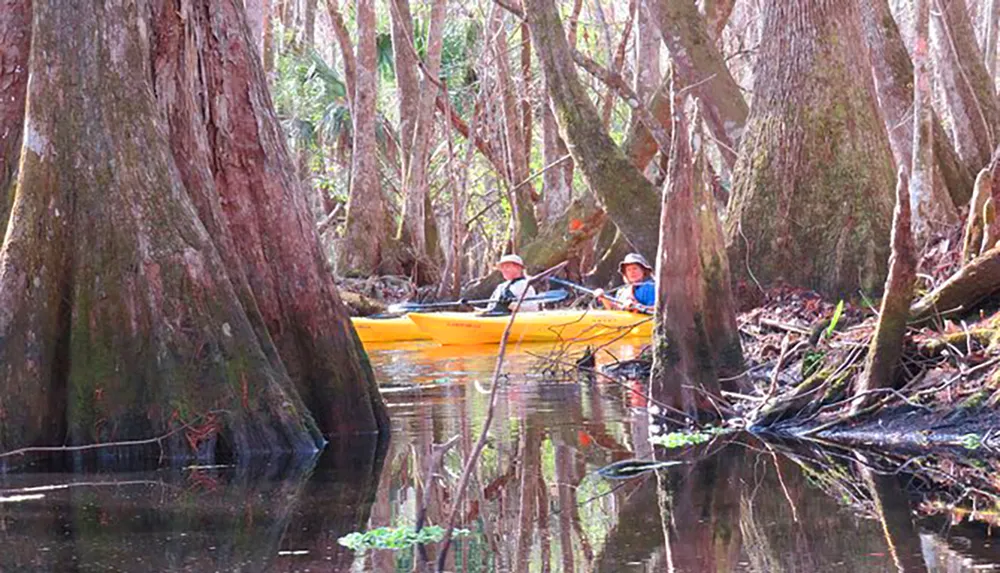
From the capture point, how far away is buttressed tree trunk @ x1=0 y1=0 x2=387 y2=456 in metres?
8.22

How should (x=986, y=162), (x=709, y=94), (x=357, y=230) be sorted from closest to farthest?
(x=986, y=162) → (x=709, y=94) → (x=357, y=230)

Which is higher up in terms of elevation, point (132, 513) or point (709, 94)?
point (709, 94)

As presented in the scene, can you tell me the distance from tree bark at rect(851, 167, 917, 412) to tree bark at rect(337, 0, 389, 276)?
1828cm

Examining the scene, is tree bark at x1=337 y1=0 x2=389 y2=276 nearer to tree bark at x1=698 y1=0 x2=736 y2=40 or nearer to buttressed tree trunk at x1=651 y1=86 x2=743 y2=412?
tree bark at x1=698 y1=0 x2=736 y2=40

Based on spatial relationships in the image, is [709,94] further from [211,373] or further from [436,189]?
[436,189]

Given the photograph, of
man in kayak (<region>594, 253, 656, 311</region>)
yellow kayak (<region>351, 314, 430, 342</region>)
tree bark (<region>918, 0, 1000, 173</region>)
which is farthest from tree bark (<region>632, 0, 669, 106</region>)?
tree bark (<region>918, 0, 1000, 173</region>)

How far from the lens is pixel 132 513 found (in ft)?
22.0

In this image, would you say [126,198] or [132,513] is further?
[126,198]

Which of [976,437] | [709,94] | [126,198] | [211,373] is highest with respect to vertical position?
[709,94]

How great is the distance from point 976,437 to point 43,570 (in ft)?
15.2

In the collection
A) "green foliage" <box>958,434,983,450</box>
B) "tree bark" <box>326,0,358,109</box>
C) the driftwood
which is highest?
"tree bark" <box>326,0,358,109</box>

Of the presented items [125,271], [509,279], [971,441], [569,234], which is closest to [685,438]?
[971,441]

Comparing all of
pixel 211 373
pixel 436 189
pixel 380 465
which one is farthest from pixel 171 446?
pixel 436 189

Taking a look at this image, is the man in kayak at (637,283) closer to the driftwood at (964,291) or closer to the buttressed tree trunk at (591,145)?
the buttressed tree trunk at (591,145)
